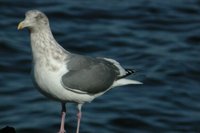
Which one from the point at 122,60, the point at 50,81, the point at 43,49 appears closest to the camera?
the point at 50,81

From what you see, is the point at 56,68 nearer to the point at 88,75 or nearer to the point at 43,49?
the point at 43,49

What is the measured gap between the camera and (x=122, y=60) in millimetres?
13125

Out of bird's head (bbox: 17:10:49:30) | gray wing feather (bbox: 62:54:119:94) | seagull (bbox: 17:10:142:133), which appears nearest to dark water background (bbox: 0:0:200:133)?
gray wing feather (bbox: 62:54:119:94)

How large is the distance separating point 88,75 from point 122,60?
5720 mm

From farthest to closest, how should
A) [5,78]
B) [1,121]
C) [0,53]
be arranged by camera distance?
1. [0,53]
2. [5,78]
3. [1,121]

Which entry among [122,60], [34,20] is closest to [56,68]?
[34,20]

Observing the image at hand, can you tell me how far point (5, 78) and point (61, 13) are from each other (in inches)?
118

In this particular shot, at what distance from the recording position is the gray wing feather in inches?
281

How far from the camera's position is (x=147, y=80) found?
41.1ft

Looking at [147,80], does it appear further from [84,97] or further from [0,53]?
[84,97]

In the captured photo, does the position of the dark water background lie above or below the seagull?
below

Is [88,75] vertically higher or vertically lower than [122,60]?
higher

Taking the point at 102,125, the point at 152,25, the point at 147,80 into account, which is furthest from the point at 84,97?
the point at 152,25

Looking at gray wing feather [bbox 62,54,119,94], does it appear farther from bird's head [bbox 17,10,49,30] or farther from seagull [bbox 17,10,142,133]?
bird's head [bbox 17,10,49,30]
